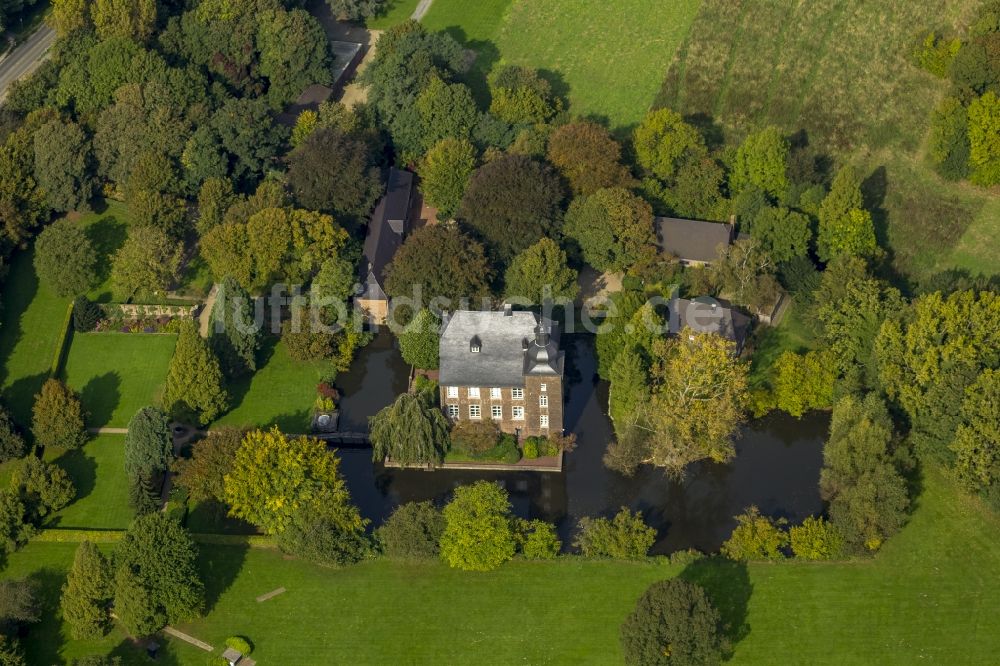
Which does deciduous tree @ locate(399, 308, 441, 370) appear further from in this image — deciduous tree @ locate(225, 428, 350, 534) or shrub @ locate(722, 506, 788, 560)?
shrub @ locate(722, 506, 788, 560)

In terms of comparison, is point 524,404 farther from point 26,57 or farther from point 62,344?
point 26,57

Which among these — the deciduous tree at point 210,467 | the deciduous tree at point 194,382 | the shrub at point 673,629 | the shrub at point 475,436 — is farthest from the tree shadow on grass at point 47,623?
the shrub at point 673,629

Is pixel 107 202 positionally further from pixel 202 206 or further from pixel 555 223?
pixel 555 223

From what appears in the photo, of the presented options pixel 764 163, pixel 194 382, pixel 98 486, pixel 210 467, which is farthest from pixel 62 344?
pixel 764 163

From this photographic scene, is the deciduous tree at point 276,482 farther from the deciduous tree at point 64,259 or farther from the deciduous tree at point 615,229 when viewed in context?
the deciduous tree at point 615,229

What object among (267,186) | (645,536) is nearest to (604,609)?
(645,536)

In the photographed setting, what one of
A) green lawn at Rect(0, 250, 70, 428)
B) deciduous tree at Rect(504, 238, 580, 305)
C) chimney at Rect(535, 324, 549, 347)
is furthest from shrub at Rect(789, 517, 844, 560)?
green lawn at Rect(0, 250, 70, 428)
